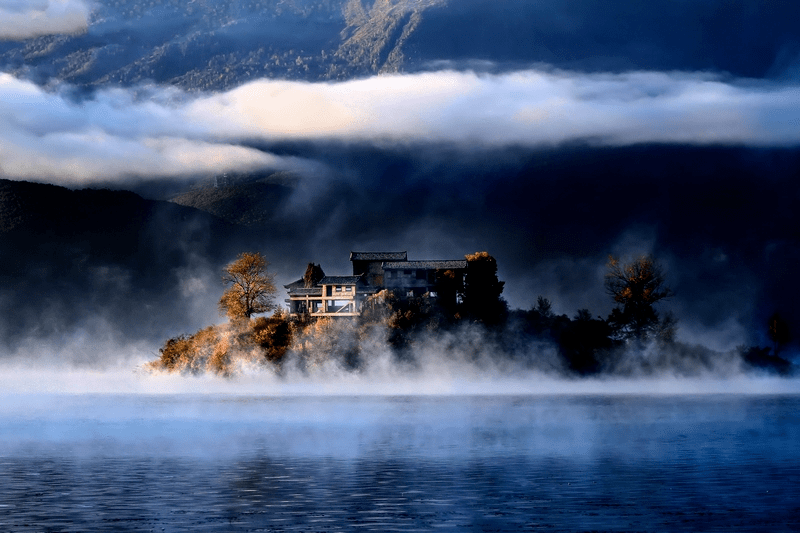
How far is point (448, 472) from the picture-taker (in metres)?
56.6

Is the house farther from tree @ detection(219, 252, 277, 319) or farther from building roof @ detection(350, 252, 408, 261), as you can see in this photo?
tree @ detection(219, 252, 277, 319)

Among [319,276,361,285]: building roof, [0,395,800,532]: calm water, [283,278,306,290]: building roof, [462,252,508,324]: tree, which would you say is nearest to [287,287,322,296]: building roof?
[283,278,306,290]: building roof

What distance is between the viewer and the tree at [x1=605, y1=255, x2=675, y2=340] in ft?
559

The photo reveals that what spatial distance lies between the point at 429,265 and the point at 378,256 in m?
9.92

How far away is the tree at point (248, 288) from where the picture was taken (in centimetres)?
16100

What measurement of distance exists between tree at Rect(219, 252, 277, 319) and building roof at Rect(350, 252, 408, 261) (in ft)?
50.9

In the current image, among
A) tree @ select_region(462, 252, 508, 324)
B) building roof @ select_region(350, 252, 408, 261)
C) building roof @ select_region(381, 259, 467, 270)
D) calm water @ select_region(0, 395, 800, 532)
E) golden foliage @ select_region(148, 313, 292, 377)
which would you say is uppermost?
building roof @ select_region(350, 252, 408, 261)

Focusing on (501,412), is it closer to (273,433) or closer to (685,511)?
(273,433)

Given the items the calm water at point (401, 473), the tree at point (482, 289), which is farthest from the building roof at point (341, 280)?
the calm water at point (401, 473)

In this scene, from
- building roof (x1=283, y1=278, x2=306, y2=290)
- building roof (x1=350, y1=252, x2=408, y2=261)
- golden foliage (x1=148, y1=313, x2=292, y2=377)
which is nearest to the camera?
golden foliage (x1=148, y1=313, x2=292, y2=377)

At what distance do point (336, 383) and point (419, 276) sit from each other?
21.5 metres

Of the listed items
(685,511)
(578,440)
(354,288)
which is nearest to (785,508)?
(685,511)

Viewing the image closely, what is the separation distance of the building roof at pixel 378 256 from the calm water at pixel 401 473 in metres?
70.9

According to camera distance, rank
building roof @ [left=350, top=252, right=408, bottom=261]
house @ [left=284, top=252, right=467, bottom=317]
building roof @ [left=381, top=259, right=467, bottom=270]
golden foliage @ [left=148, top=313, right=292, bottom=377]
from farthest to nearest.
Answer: building roof @ [left=350, top=252, right=408, bottom=261] < golden foliage @ [left=148, top=313, right=292, bottom=377] < building roof @ [left=381, top=259, right=467, bottom=270] < house @ [left=284, top=252, right=467, bottom=317]
